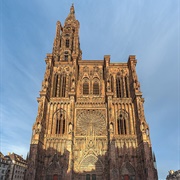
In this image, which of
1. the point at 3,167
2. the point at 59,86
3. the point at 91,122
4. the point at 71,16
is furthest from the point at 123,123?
the point at 3,167

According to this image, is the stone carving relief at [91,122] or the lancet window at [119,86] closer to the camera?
the stone carving relief at [91,122]

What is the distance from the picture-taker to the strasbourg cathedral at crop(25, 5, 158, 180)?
25953mm

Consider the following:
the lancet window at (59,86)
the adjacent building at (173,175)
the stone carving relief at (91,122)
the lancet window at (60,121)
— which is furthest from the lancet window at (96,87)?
the adjacent building at (173,175)

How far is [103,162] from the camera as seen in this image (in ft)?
89.5

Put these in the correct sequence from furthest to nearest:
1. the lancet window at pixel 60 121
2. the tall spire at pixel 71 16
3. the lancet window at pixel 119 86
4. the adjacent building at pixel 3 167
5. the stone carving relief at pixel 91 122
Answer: the tall spire at pixel 71 16, the adjacent building at pixel 3 167, the lancet window at pixel 119 86, the lancet window at pixel 60 121, the stone carving relief at pixel 91 122

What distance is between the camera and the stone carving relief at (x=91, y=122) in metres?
30.1

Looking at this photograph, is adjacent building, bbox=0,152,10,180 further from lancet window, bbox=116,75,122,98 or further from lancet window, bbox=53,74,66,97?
lancet window, bbox=116,75,122,98

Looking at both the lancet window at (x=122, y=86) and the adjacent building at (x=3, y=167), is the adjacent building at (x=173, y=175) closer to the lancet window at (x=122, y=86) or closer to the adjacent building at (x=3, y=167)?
the lancet window at (x=122, y=86)

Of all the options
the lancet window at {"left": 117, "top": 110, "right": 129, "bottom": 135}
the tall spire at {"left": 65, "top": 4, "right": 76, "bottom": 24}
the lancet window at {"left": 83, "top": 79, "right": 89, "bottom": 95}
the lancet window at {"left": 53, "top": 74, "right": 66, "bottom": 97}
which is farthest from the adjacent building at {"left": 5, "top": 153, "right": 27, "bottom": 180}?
the tall spire at {"left": 65, "top": 4, "right": 76, "bottom": 24}

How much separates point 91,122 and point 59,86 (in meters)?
10.6

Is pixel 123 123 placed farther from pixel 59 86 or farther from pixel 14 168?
pixel 14 168

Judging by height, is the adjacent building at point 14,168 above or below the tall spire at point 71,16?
below

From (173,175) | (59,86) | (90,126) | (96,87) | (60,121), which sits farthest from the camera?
(173,175)

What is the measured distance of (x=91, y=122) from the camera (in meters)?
31.2
